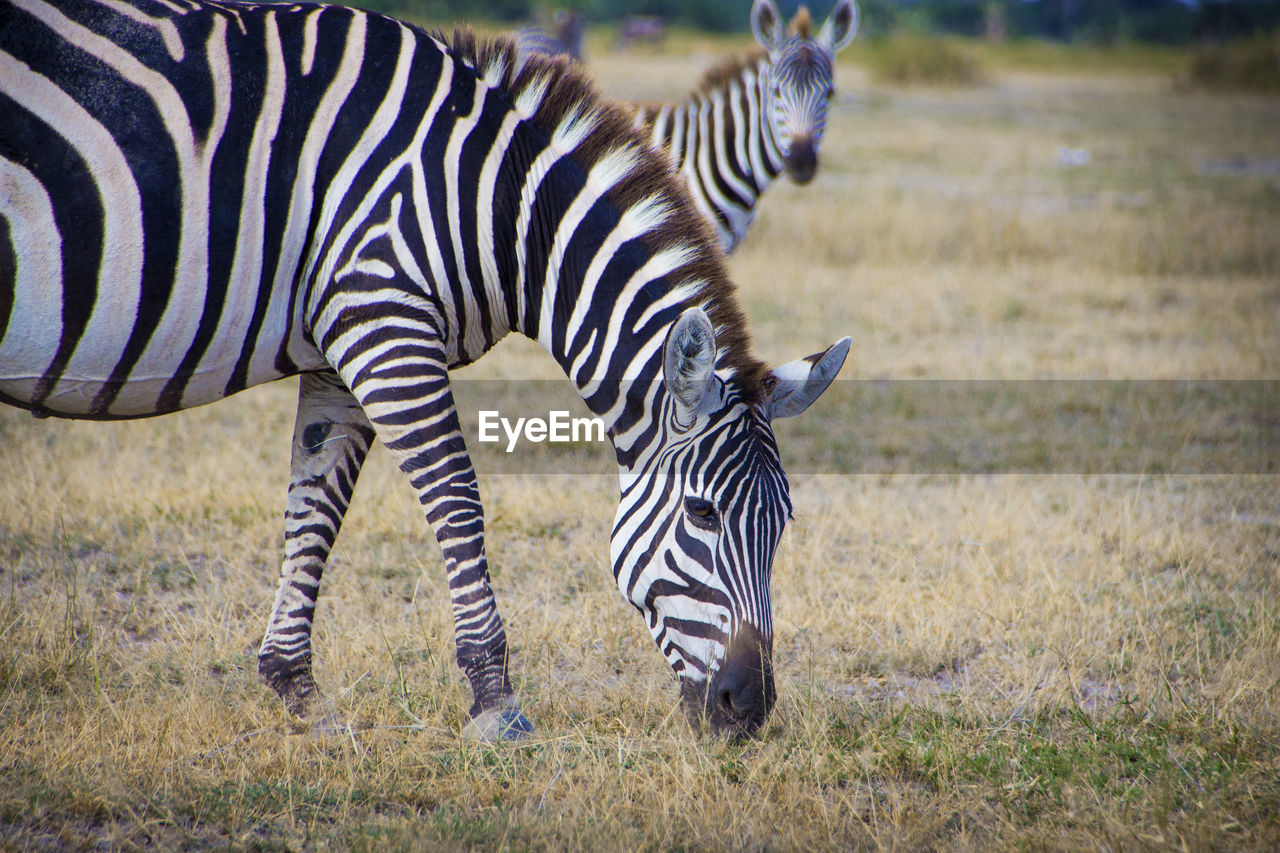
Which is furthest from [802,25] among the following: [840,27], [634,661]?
[634,661]

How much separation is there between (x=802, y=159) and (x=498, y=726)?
5633 millimetres

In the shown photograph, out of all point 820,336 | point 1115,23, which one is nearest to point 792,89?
point 820,336

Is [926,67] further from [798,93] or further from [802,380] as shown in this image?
[802,380]

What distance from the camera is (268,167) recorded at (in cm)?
338

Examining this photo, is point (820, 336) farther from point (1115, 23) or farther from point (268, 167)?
point (1115, 23)

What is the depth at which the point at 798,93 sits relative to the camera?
26.1 ft

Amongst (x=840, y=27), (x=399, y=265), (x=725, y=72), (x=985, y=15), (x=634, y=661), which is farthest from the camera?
(x=985, y=15)

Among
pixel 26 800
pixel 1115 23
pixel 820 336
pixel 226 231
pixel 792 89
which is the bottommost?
pixel 26 800

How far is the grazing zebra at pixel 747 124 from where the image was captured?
7945mm

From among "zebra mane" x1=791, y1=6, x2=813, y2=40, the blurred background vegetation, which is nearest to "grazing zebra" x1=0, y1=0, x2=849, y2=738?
"zebra mane" x1=791, y1=6, x2=813, y2=40

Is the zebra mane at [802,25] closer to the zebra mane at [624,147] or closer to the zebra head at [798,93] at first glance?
the zebra head at [798,93]

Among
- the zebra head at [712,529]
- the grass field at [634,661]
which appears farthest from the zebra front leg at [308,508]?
the zebra head at [712,529]

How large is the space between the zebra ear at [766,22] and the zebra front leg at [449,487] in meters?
5.83

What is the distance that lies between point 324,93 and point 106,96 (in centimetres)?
64
